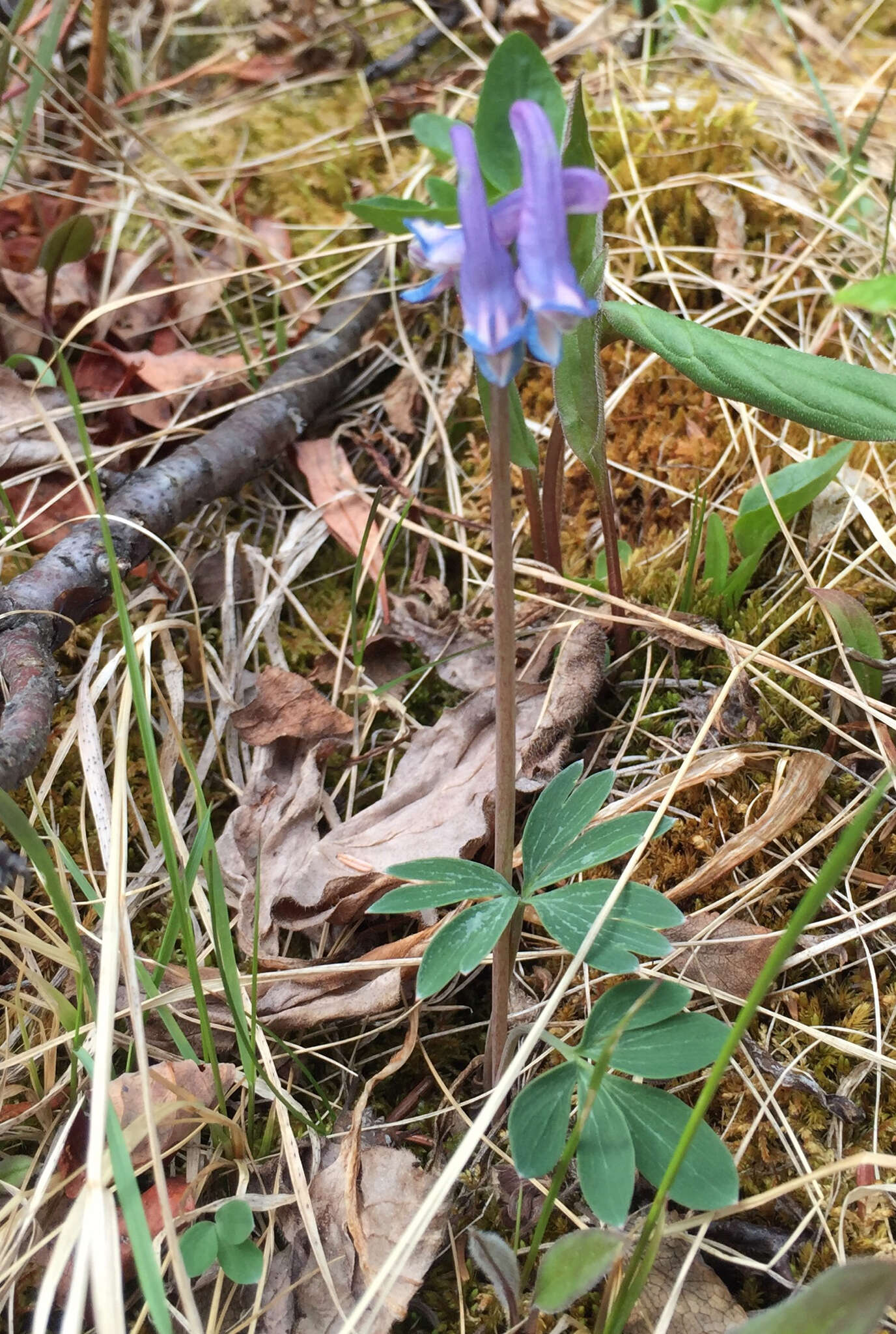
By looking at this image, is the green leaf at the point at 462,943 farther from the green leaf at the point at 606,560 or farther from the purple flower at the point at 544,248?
the green leaf at the point at 606,560

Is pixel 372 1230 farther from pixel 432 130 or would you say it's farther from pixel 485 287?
pixel 432 130

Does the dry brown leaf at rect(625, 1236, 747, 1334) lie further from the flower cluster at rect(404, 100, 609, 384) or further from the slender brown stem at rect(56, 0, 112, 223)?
the slender brown stem at rect(56, 0, 112, 223)

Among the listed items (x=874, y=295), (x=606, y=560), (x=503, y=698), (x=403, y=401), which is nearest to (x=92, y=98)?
(x=403, y=401)

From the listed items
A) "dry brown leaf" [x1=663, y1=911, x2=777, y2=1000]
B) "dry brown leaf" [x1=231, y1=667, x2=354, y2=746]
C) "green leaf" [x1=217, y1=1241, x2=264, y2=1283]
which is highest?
"dry brown leaf" [x1=231, y1=667, x2=354, y2=746]

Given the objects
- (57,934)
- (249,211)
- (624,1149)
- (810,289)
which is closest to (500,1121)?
(624,1149)

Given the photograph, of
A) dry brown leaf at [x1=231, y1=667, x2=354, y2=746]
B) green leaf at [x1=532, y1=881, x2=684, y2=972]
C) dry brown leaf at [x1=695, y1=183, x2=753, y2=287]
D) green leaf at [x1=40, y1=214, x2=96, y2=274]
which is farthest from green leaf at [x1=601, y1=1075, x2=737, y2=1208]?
green leaf at [x1=40, y1=214, x2=96, y2=274]
